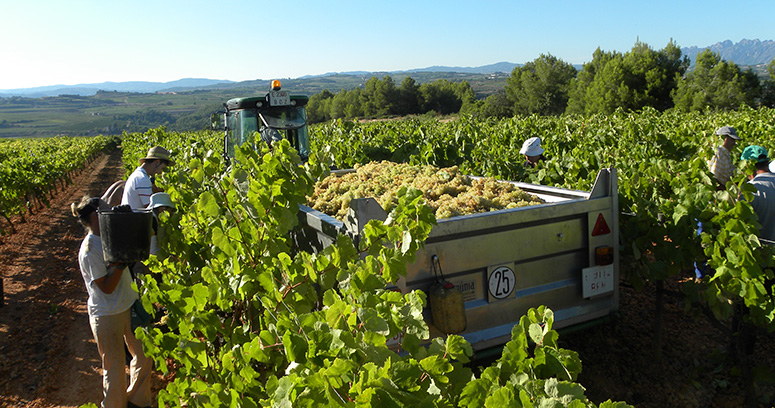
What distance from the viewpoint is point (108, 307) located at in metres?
3.47

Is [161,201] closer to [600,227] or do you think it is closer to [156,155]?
[156,155]

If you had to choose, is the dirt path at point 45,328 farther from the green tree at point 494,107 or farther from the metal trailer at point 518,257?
the green tree at point 494,107

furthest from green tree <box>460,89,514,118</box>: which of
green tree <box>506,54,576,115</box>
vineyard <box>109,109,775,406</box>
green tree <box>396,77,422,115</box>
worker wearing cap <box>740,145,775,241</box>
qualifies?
vineyard <box>109,109,775,406</box>

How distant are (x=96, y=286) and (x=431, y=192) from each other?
7.99 ft

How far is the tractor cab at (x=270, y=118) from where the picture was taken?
303 inches

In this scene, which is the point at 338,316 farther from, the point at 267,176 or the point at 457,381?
the point at 267,176

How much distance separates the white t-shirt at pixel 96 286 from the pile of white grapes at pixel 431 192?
147 centimetres

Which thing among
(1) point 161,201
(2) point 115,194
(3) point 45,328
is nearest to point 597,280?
(1) point 161,201

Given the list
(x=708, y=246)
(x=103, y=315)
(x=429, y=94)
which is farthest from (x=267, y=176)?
(x=429, y=94)

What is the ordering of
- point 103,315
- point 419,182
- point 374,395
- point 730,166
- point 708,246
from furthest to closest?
point 730,166 < point 419,182 < point 708,246 < point 103,315 < point 374,395

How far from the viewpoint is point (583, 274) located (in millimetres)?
3643

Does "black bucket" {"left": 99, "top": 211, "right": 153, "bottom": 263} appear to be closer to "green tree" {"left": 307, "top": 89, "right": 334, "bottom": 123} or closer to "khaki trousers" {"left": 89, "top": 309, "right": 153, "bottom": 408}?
"khaki trousers" {"left": 89, "top": 309, "right": 153, "bottom": 408}

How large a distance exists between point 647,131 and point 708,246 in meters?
5.83

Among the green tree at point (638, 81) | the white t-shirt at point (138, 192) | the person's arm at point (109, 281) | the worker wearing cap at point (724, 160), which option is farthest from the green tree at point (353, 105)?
the person's arm at point (109, 281)
